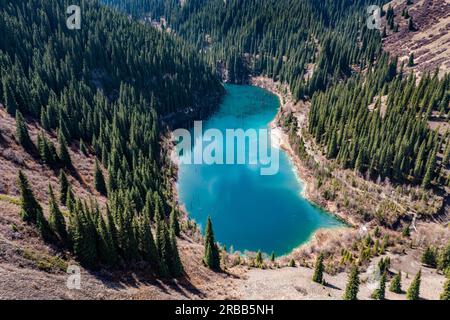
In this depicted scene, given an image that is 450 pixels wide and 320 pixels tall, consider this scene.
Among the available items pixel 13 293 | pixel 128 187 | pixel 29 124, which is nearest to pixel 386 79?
pixel 128 187

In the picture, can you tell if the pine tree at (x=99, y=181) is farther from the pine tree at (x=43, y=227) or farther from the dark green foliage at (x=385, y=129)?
the dark green foliage at (x=385, y=129)

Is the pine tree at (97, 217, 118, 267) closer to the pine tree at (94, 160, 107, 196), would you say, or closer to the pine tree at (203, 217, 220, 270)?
the pine tree at (203, 217, 220, 270)

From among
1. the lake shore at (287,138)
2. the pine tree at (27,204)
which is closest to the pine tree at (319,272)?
the lake shore at (287,138)

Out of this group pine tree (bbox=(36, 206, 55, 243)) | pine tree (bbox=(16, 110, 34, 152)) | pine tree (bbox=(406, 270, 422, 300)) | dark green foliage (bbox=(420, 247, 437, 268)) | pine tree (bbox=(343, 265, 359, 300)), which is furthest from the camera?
pine tree (bbox=(16, 110, 34, 152))

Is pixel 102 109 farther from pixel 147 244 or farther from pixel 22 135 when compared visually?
pixel 147 244

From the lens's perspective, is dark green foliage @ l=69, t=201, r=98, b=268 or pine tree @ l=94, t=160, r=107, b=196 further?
pine tree @ l=94, t=160, r=107, b=196

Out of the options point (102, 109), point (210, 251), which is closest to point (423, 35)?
point (102, 109)

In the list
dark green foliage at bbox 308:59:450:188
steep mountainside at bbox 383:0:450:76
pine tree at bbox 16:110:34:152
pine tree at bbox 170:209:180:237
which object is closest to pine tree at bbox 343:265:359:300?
pine tree at bbox 170:209:180:237

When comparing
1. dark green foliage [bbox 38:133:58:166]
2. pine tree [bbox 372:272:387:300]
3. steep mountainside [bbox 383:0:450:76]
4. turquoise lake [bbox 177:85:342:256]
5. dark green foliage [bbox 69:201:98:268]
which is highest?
steep mountainside [bbox 383:0:450:76]
